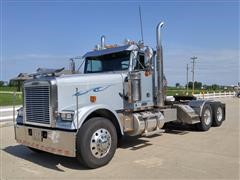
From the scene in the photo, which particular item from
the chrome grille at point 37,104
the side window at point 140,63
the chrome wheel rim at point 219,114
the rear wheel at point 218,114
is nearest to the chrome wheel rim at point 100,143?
the chrome grille at point 37,104

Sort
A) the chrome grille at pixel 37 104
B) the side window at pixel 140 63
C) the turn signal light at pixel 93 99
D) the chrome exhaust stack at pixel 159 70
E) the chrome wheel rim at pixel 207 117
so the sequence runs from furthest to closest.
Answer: the chrome wheel rim at pixel 207 117 → the chrome exhaust stack at pixel 159 70 → the side window at pixel 140 63 → the turn signal light at pixel 93 99 → the chrome grille at pixel 37 104

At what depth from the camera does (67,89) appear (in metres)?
6.09

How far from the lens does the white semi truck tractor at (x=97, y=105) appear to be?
570 centimetres

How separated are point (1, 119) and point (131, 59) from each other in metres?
7.31

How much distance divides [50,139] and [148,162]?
204 cm

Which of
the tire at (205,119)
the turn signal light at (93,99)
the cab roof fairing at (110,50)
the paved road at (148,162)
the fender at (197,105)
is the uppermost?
the cab roof fairing at (110,50)

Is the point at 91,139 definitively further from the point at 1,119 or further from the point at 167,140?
the point at 1,119

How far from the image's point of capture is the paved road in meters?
5.41

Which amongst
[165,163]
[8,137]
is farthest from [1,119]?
[165,163]

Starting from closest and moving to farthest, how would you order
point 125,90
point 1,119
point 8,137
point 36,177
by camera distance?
point 36,177 → point 125,90 → point 8,137 → point 1,119

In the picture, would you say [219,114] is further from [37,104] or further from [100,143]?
[37,104]

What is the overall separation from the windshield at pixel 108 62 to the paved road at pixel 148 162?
2.10 m

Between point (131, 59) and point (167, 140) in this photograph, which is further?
point (167, 140)

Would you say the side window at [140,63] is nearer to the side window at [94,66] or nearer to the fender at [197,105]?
the side window at [94,66]
